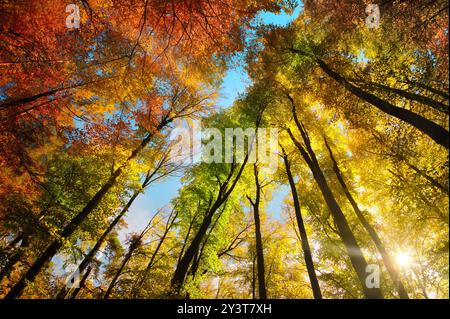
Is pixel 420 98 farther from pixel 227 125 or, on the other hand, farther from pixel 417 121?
pixel 227 125

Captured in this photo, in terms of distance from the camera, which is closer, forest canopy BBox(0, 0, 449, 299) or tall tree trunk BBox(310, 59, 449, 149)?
tall tree trunk BBox(310, 59, 449, 149)

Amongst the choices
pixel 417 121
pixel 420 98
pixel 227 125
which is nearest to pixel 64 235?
pixel 227 125

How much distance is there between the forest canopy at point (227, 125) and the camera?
6.28m

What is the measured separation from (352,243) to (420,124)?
4.19 metres

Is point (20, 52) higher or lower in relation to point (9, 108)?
higher

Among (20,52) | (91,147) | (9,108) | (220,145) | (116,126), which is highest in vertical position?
(220,145)

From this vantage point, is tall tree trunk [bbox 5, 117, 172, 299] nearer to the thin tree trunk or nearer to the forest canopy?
the forest canopy

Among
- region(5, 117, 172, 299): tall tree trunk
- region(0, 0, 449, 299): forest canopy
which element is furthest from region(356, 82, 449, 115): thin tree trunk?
region(5, 117, 172, 299): tall tree trunk

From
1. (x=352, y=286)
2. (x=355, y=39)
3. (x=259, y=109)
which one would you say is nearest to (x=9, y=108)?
(x=259, y=109)

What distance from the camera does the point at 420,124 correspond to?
4387 mm

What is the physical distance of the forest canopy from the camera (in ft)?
20.6

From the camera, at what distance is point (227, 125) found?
13.6 meters
